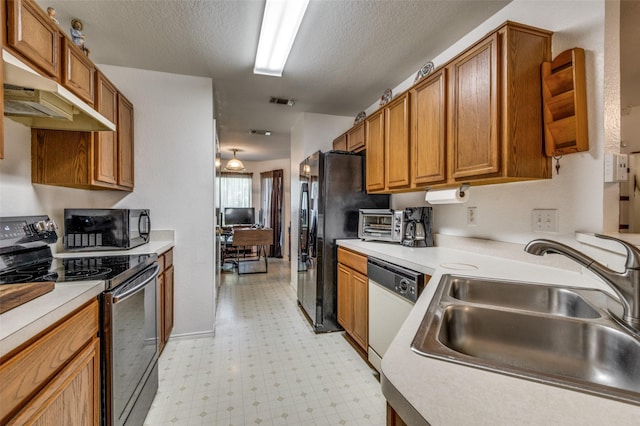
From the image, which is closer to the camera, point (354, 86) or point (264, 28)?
point (264, 28)

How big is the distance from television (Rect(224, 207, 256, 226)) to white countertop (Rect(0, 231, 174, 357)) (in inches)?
201

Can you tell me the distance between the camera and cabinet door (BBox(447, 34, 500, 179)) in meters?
1.47

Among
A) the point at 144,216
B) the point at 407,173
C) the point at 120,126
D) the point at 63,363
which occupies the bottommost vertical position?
the point at 63,363

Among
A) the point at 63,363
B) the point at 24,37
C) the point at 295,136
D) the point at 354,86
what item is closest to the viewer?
the point at 63,363

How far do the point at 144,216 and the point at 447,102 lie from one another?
250 centimetres

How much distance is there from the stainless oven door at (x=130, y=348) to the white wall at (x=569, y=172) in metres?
2.12

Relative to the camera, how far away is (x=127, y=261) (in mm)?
1599

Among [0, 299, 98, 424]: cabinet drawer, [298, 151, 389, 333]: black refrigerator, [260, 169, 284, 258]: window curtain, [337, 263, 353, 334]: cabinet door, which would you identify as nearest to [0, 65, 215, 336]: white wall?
[298, 151, 389, 333]: black refrigerator

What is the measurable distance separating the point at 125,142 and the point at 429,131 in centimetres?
242

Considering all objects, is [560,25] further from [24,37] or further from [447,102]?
[24,37]

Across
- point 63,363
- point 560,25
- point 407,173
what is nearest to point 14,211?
point 63,363

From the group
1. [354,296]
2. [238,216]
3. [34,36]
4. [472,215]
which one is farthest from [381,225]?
[238,216]

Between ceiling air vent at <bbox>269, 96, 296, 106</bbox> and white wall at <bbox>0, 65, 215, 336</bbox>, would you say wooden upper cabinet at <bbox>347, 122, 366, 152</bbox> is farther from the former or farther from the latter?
white wall at <bbox>0, 65, 215, 336</bbox>

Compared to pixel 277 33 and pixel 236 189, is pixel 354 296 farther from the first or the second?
pixel 236 189
